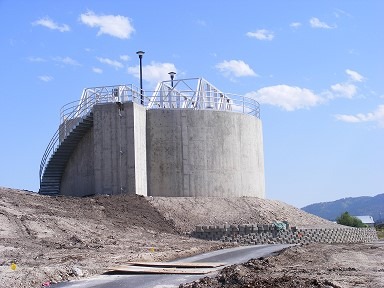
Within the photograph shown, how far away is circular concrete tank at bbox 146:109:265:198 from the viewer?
37.8 m

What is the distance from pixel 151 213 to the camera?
32.4 meters

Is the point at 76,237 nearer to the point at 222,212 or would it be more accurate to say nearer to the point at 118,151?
the point at 118,151

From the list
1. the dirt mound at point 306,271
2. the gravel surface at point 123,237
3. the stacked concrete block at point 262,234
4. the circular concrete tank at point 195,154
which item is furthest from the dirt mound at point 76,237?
the circular concrete tank at point 195,154

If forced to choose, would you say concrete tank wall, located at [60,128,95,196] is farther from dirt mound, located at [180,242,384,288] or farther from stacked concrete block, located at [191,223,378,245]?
dirt mound, located at [180,242,384,288]

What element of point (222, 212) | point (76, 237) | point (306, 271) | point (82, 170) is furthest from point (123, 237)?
point (82, 170)

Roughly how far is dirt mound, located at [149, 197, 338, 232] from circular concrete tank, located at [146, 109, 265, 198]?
117 cm

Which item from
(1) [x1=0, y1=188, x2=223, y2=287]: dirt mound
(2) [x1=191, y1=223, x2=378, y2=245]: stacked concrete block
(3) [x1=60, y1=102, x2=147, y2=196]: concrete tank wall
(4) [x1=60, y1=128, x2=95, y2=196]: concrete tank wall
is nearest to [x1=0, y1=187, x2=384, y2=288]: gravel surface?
(1) [x1=0, y1=188, x2=223, y2=287]: dirt mound

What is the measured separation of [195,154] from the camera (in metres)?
38.2

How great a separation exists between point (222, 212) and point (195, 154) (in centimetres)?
449

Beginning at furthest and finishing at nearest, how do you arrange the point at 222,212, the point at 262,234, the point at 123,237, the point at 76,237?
1. the point at 222,212
2. the point at 262,234
3. the point at 123,237
4. the point at 76,237

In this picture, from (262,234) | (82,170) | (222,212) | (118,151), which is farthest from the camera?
(82,170)

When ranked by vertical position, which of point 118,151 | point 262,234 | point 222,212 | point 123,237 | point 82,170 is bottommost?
point 262,234

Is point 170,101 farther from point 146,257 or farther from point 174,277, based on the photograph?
point 174,277

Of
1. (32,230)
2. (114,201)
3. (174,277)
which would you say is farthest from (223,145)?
(174,277)
